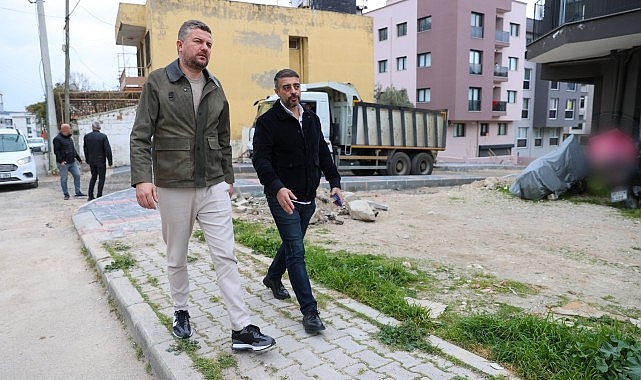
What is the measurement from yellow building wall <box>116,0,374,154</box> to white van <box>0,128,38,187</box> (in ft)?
22.9

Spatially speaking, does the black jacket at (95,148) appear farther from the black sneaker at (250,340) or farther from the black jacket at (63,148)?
the black sneaker at (250,340)

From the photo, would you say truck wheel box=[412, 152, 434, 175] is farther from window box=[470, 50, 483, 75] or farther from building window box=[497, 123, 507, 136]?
building window box=[497, 123, 507, 136]

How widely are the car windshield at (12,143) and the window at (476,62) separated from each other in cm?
3051

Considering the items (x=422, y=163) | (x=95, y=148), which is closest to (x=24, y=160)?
(x=95, y=148)

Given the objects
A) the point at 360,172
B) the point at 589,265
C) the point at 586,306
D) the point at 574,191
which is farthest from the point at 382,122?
the point at 586,306

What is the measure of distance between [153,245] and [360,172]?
39.0 feet

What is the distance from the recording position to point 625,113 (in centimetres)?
1128

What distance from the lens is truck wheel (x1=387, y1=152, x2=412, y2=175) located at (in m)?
16.5

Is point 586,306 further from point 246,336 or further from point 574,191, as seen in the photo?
point 574,191

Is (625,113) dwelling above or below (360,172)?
above

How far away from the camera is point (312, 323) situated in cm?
317

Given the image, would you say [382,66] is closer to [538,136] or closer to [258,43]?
[538,136]

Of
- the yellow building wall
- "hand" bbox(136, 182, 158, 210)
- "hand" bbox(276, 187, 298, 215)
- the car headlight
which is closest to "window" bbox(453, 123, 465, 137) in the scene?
the yellow building wall

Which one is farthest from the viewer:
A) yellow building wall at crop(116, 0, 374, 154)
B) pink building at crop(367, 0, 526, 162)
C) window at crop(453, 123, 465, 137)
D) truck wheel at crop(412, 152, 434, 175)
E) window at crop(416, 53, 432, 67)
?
window at crop(453, 123, 465, 137)
